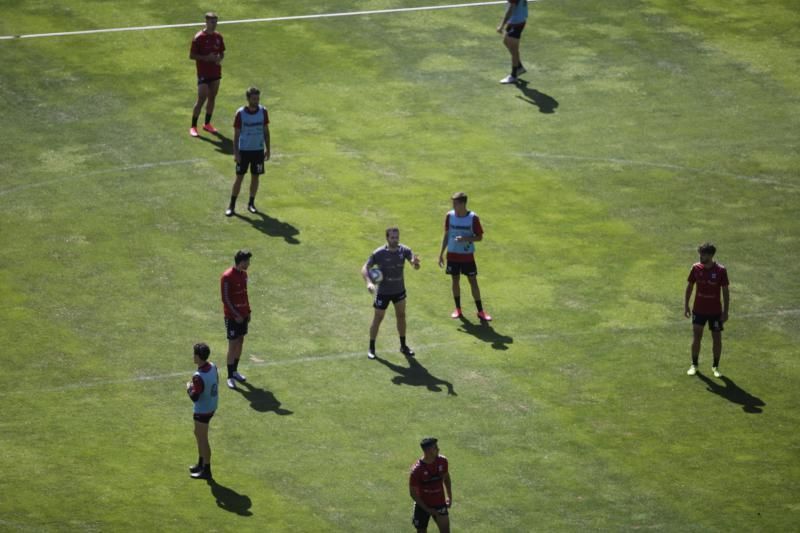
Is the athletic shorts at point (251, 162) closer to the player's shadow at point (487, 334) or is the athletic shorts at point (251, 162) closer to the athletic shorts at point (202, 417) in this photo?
the player's shadow at point (487, 334)

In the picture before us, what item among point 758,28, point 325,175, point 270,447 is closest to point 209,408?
point 270,447

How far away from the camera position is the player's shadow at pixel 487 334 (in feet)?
91.7

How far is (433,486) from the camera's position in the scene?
68.7 ft

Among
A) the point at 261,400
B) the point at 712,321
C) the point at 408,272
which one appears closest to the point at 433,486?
the point at 261,400

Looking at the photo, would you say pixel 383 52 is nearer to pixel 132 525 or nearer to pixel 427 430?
pixel 427 430

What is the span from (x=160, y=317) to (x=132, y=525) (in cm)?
694

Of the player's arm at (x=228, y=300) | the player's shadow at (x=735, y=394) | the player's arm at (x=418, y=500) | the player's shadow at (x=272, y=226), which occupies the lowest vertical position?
the player's shadow at (x=735, y=394)

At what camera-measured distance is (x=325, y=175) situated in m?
34.9

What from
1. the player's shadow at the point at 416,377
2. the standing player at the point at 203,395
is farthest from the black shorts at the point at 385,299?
the standing player at the point at 203,395

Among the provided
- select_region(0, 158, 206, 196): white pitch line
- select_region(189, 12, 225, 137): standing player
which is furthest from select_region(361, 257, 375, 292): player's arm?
select_region(189, 12, 225, 137): standing player

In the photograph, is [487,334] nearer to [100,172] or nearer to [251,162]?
[251,162]

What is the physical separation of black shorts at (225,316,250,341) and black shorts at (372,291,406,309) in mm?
2380

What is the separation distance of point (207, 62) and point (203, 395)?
14376 mm

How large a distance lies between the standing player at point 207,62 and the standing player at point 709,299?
1404 centimetres
